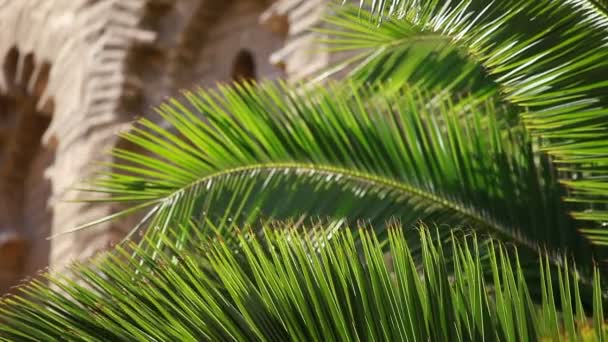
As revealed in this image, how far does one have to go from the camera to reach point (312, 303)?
2.29 m

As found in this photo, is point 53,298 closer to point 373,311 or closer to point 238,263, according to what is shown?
point 238,263

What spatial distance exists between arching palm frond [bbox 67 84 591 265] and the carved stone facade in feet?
13.5

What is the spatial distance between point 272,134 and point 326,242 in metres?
1.87

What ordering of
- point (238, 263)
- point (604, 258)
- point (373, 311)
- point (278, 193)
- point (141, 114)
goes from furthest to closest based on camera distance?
point (141, 114) → point (278, 193) → point (604, 258) → point (238, 263) → point (373, 311)

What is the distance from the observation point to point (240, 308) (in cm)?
229

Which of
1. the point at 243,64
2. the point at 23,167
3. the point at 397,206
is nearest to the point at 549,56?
the point at 397,206

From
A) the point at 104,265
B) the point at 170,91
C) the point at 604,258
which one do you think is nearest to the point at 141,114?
the point at 170,91

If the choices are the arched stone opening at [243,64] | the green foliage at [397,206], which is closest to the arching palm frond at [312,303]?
the green foliage at [397,206]

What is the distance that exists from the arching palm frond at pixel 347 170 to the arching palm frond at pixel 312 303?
57.2 inches

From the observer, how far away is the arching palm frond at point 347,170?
396 centimetres

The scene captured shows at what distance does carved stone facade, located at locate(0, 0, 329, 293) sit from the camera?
370 inches

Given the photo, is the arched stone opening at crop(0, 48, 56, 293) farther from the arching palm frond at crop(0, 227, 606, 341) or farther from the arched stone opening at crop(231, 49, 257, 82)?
the arching palm frond at crop(0, 227, 606, 341)

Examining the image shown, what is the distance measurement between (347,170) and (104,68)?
20.3ft

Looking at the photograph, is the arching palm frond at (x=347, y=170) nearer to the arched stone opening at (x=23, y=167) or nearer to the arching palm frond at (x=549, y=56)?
the arching palm frond at (x=549, y=56)
